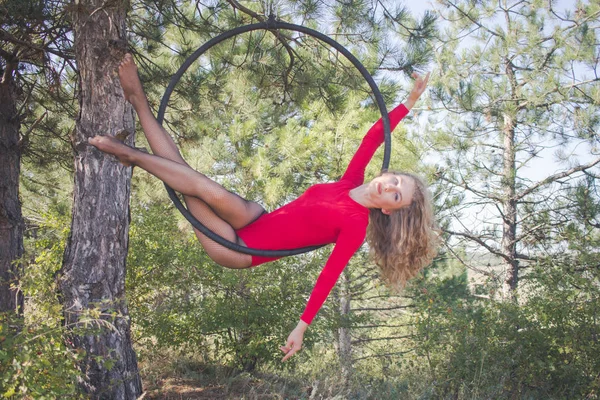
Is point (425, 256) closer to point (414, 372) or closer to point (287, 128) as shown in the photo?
point (414, 372)

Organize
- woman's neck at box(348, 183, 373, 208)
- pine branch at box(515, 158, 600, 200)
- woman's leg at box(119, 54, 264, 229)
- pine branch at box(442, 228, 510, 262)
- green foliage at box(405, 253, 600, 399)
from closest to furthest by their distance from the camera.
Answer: woman's leg at box(119, 54, 264, 229)
woman's neck at box(348, 183, 373, 208)
green foliage at box(405, 253, 600, 399)
pine branch at box(515, 158, 600, 200)
pine branch at box(442, 228, 510, 262)

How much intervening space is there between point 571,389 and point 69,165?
19.1ft

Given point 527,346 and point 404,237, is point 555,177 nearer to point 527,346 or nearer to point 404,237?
point 527,346

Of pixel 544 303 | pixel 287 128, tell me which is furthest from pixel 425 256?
pixel 287 128

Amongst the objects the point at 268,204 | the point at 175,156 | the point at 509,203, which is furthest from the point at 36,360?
→ the point at 509,203

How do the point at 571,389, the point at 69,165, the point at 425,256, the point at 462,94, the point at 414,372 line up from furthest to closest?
the point at 462,94, the point at 69,165, the point at 414,372, the point at 571,389, the point at 425,256

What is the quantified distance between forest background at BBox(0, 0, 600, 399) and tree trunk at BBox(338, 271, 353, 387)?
0.04 m

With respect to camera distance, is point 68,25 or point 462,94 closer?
point 68,25

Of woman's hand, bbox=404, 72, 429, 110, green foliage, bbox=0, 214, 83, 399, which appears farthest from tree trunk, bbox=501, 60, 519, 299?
green foliage, bbox=0, 214, 83, 399

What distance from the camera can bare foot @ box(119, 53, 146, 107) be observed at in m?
3.21

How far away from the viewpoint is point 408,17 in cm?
489

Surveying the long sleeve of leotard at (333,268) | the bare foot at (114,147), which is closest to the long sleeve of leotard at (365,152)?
the long sleeve of leotard at (333,268)

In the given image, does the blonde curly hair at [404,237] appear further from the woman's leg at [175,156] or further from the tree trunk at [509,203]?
the tree trunk at [509,203]

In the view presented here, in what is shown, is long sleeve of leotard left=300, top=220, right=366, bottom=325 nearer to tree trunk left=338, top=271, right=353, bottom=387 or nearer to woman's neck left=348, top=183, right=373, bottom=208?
woman's neck left=348, top=183, right=373, bottom=208
